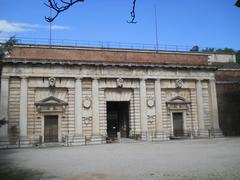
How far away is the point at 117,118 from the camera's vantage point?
3253 centimetres

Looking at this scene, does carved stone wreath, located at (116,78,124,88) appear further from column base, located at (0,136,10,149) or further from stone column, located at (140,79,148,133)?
column base, located at (0,136,10,149)

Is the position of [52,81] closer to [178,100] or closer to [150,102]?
[150,102]

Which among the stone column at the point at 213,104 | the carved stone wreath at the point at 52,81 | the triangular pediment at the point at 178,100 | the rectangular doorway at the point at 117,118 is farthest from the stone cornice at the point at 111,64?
the rectangular doorway at the point at 117,118

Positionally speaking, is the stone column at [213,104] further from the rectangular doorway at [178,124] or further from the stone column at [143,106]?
the stone column at [143,106]

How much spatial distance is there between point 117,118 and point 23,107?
11.5 metres

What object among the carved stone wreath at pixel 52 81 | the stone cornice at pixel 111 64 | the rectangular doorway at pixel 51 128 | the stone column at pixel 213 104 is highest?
the stone cornice at pixel 111 64

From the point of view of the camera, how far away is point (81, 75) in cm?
2650

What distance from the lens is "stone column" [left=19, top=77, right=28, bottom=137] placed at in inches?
956

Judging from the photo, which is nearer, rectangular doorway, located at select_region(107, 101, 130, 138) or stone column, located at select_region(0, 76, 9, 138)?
stone column, located at select_region(0, 76, 9, 138)

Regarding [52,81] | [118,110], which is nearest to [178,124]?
[118,110]

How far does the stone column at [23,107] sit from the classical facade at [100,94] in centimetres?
8

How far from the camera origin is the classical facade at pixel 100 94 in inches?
981

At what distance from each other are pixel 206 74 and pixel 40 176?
953 inches

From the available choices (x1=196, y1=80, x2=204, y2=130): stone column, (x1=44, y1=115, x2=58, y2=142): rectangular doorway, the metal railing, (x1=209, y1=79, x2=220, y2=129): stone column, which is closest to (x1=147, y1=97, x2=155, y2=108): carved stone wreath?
the metal railing
